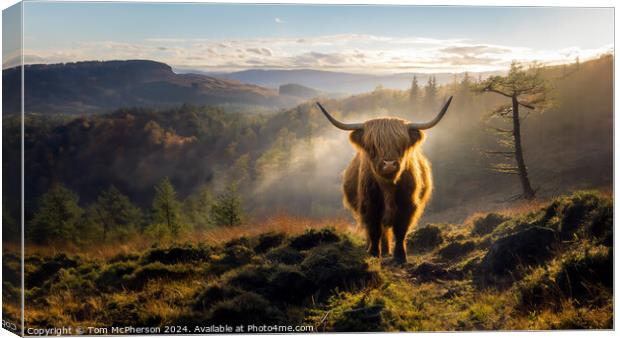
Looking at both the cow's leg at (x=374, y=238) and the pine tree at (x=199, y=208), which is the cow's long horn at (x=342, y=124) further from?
the pine tree at (x=199, y=208)

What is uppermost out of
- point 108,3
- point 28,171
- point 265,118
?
point 108,3

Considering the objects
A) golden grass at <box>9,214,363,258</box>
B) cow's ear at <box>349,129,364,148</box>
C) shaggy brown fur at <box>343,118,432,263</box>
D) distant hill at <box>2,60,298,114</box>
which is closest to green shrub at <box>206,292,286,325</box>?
golden grass at <box>9,214,363,258</box>

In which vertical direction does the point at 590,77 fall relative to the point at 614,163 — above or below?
above

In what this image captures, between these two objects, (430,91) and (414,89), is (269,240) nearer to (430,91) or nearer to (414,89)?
(414,89)

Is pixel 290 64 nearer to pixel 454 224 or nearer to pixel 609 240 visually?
pixel 454 224

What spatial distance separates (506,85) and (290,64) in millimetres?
2627

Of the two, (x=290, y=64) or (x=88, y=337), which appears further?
(x=290, y=64)

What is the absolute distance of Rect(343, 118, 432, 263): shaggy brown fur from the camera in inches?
373

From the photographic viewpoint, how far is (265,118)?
10055mm

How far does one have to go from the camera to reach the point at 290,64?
997cm

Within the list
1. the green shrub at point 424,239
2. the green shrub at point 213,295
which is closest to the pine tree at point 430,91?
the green shrub at point 424,239

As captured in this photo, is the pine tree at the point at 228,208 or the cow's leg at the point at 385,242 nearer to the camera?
the pine tree at the point at 228,208

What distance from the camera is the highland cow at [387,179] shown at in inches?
372

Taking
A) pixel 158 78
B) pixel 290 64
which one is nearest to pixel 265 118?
pixel 290 64
